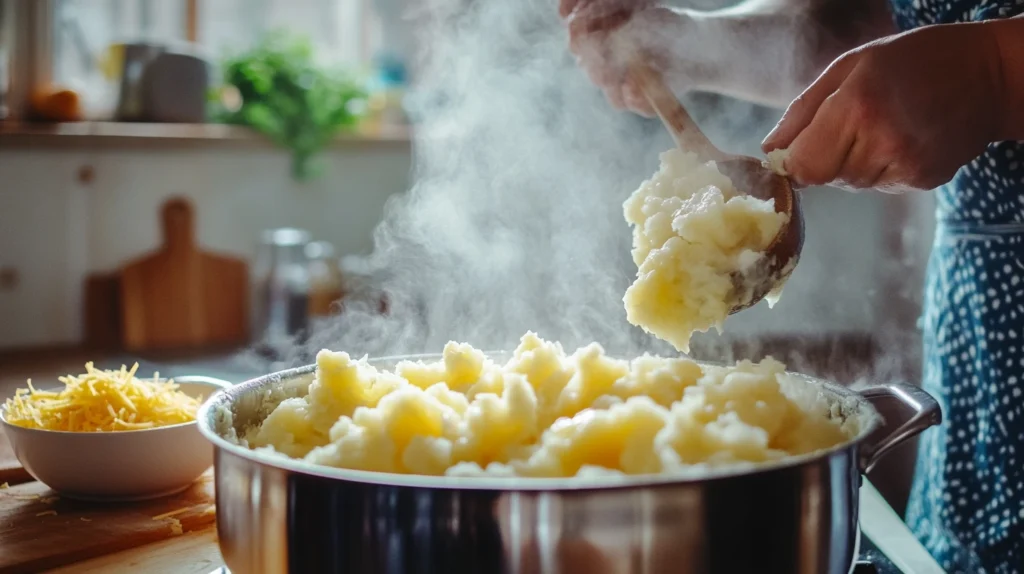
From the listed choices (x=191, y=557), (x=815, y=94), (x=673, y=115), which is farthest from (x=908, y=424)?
(x=191, y=557)

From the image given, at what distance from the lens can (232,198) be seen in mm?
3564

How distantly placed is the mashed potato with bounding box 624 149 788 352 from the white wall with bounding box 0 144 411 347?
262 cm

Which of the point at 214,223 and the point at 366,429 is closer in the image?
the point at 366,429

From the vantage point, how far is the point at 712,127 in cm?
337

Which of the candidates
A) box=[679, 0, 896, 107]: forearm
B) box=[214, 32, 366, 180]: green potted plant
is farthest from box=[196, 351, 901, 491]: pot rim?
box=[214, 32, 366, 180]: green potted plant

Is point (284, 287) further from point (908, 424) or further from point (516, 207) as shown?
point (908, 424)

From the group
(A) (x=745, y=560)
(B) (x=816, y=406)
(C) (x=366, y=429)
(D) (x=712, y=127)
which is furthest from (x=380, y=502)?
(D) (x=712, y=127)

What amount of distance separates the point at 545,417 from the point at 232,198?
9.39 feet

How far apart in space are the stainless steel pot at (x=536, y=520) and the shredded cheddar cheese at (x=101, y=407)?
1.55 feet

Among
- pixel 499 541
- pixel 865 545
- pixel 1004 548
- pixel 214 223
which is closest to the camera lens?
pixel 499 541

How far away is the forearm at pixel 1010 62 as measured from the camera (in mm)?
1046

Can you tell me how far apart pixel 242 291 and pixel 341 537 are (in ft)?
9.45

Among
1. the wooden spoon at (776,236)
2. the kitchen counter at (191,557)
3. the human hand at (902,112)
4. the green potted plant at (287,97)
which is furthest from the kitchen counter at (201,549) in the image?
the green potted plant at (287,97)

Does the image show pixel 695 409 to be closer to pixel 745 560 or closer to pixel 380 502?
pixel 745 560
